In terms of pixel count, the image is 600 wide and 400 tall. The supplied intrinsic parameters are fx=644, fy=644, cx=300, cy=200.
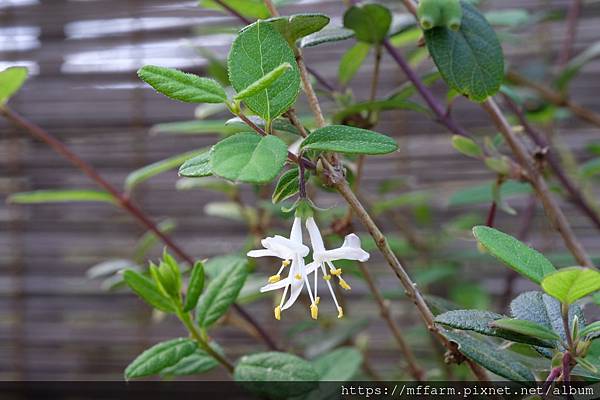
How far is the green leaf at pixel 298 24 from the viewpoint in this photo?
486mm

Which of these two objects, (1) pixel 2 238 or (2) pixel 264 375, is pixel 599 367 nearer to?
(2) pixel 264 375

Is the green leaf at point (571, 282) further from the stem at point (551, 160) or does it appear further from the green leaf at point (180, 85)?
the stem at point (551, 160)

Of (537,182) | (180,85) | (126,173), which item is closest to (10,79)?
(180,85)

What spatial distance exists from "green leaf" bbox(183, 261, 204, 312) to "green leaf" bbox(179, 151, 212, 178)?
0.17 meters

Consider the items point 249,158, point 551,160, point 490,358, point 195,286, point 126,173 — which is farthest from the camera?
point 126,173

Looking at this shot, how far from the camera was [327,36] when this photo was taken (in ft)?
1.99

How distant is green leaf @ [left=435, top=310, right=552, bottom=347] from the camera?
1.38 feet

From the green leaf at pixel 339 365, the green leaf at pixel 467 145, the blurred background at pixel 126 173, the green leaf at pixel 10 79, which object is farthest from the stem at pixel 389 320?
the blurred background at pixel 126 173

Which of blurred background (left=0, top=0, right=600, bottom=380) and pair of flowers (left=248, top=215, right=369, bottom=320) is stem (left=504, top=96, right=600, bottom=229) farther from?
blurred background (left=0, top=0, right=600, bottom=380)

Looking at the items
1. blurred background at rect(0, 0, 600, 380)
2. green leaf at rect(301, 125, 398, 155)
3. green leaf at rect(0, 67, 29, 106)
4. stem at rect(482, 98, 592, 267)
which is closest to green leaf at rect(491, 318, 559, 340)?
green leaf at rect(301, 125, 398, 155)

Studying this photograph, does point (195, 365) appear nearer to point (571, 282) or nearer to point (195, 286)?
point (195, 286)

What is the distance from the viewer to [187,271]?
34.6 inches

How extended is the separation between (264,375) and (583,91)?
1353mm

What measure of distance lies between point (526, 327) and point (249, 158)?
0.21 m
